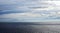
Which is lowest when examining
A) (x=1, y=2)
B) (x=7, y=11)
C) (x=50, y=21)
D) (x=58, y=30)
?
(x=58, y=30)

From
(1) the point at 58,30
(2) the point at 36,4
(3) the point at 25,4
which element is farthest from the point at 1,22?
(1) the point at 58,30

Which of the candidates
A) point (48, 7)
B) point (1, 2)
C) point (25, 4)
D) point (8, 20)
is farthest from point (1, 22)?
point (48, 7)

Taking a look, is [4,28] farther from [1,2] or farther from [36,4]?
[36,4]

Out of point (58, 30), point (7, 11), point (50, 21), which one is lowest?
point (58, 30)

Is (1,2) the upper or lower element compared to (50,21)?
upper

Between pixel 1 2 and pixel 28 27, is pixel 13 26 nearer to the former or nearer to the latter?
pixel 28 27

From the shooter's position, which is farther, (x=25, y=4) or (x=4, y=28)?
(x=4, y=28)
